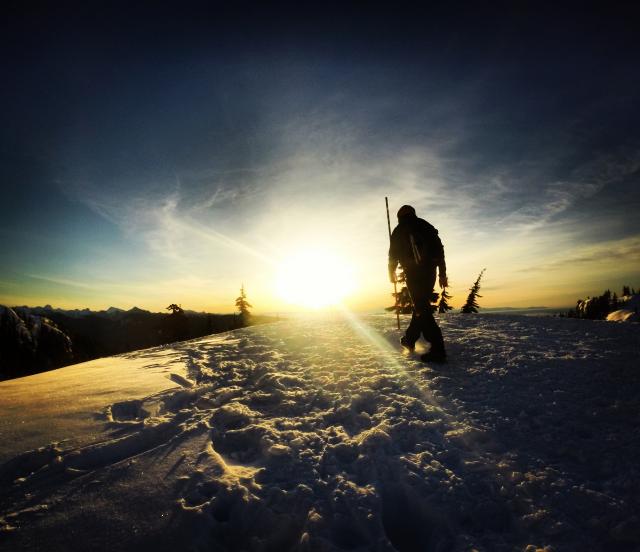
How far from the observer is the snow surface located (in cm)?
203

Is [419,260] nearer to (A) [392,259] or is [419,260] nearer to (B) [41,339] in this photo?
(A) [392,259]

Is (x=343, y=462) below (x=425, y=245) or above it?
below

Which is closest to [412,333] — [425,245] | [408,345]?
[408,345]

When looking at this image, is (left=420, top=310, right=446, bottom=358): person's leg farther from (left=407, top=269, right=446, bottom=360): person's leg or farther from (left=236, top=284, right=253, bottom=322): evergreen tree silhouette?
A: (left=236, top=284, right=253, bottom=322): evergreen tree silhouette

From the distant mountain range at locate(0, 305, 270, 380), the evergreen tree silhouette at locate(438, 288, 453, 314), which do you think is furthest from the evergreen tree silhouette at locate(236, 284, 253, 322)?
the evergreen tree silhouette at locate(438, 288, 453, 314)

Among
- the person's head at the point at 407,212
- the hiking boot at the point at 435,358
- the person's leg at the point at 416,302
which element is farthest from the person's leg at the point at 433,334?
the person's head at the point at 407,212

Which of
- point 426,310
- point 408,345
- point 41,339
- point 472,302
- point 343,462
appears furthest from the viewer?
point 472,302

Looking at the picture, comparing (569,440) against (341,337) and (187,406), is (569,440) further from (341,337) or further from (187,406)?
(341,337)

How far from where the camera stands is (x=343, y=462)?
2820mm

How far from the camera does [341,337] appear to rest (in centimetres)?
817

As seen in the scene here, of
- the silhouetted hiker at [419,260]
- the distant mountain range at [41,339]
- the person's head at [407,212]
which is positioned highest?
the person's head at [407,212]

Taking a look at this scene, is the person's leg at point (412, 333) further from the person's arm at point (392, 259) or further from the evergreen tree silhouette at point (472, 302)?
the evergreen tree silhouette at point (472, 302)

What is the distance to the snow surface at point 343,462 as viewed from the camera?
2.03 metres

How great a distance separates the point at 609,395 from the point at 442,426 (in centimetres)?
223
